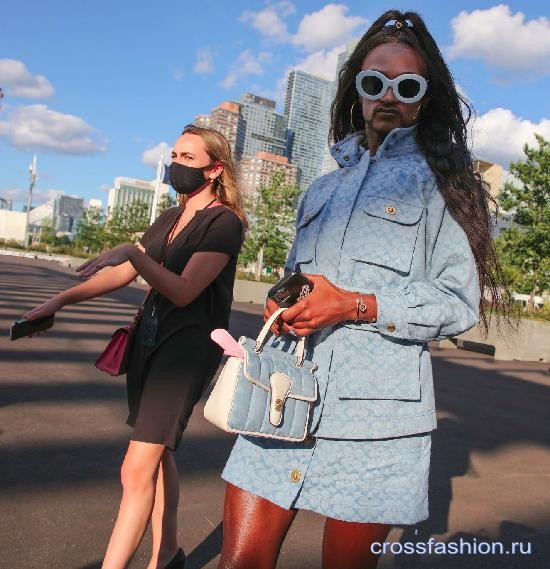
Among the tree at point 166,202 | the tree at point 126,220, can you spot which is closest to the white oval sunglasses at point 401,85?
the tree at point 166,202

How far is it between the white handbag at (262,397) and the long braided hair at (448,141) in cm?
54

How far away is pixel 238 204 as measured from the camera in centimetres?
262

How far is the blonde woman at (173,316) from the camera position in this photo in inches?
86.9

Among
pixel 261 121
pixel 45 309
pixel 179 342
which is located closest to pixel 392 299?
pixel 179 342

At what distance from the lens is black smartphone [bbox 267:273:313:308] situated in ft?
4.79

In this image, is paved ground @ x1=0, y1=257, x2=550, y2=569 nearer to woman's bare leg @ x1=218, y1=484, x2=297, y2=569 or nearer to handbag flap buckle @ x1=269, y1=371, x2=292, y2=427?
woman's bare leg @ x1=218, y1=484, x2=297, y2=569

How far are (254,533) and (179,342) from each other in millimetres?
861

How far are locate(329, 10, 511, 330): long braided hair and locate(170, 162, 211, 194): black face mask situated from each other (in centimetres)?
75

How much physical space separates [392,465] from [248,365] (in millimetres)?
437

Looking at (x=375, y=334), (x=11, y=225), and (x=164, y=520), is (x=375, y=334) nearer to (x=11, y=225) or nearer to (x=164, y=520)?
(x=164, y=520)

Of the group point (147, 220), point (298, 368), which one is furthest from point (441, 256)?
point (147, 220)

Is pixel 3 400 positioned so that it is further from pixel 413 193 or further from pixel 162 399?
pixel 413 193

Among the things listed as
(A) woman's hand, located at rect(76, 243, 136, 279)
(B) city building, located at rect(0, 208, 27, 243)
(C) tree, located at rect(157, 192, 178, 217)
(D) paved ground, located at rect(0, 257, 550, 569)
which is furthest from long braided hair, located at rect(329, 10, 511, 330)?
(B) city building, located at rect(0, 208, 27, 243)

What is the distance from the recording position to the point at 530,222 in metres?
19.9
